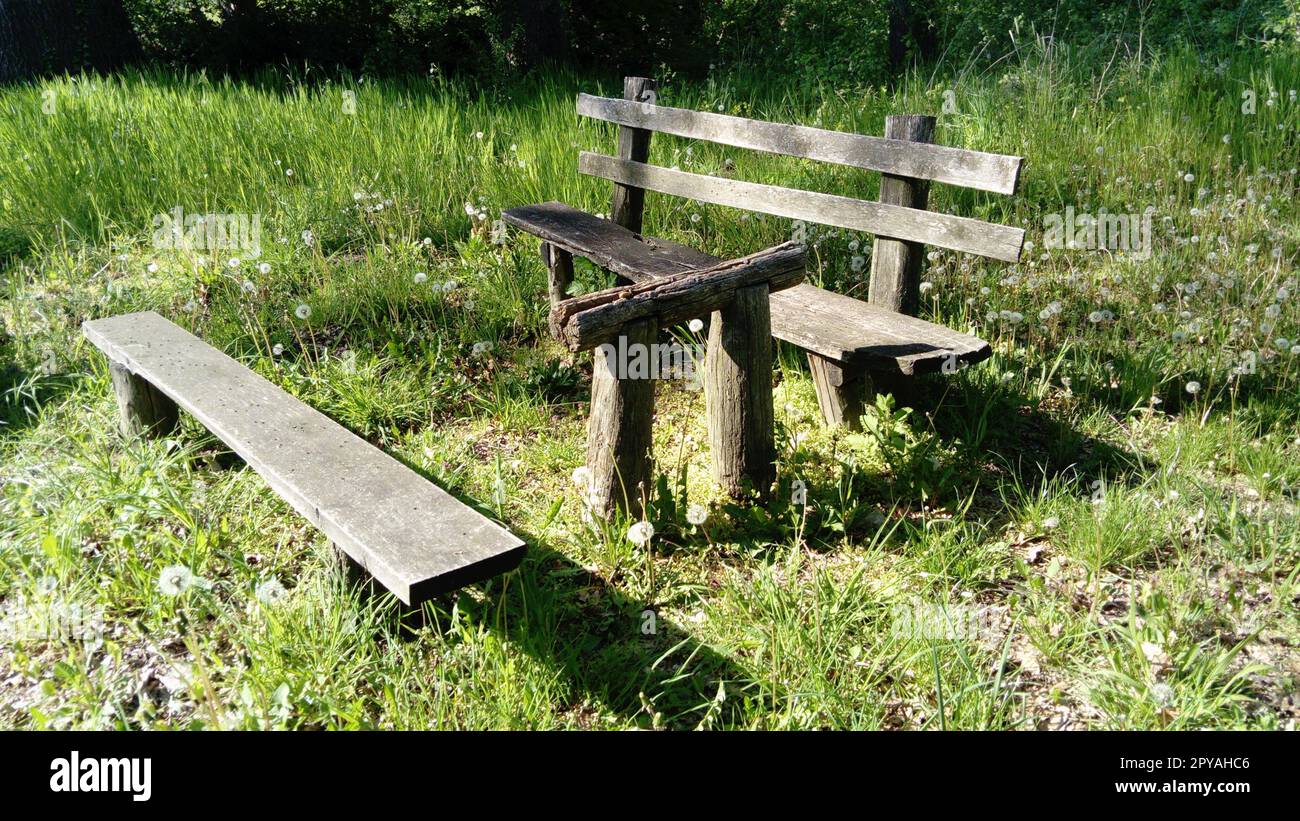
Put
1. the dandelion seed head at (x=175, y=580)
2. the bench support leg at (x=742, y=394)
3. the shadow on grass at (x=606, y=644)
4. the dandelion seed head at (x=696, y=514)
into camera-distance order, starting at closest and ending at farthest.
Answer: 1. the dandelion seed head at (x=175, y=580)
2. the shadow on grass at (x=606, y=644)
3. the dandelion seed head at (x=696, y=514)
4. the bench support leg at (x=742, y=394)

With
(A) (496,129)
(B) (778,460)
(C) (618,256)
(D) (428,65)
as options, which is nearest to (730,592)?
(B) (778,460)

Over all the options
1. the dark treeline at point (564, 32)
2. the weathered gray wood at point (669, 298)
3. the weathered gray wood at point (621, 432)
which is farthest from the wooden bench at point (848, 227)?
the dark treeline at point (564, 32)

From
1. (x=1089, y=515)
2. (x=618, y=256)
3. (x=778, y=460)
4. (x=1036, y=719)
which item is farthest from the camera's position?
(x=618, y=256)

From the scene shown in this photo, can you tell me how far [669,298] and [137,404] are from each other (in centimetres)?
227

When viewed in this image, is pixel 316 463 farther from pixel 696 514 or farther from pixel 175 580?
pixel 696 514

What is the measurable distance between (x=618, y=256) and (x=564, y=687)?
223 centimetres

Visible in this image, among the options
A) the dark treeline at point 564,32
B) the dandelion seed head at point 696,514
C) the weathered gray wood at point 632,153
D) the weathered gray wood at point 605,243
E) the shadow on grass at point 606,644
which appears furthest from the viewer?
the dark treeline at point 564,32

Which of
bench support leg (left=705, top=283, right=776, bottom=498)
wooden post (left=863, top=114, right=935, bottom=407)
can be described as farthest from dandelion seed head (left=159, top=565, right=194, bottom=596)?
wooden post (left=863, top=114, right=935, bottom=407)

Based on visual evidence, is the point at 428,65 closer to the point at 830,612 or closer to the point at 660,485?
the point at 660,485

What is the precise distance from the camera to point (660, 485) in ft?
11.3

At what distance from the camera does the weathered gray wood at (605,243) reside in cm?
438

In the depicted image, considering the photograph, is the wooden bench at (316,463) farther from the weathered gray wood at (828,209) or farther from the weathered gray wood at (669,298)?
the weathered gray wood at (828,209)

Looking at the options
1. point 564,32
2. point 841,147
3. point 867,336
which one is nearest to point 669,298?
point 867,336
